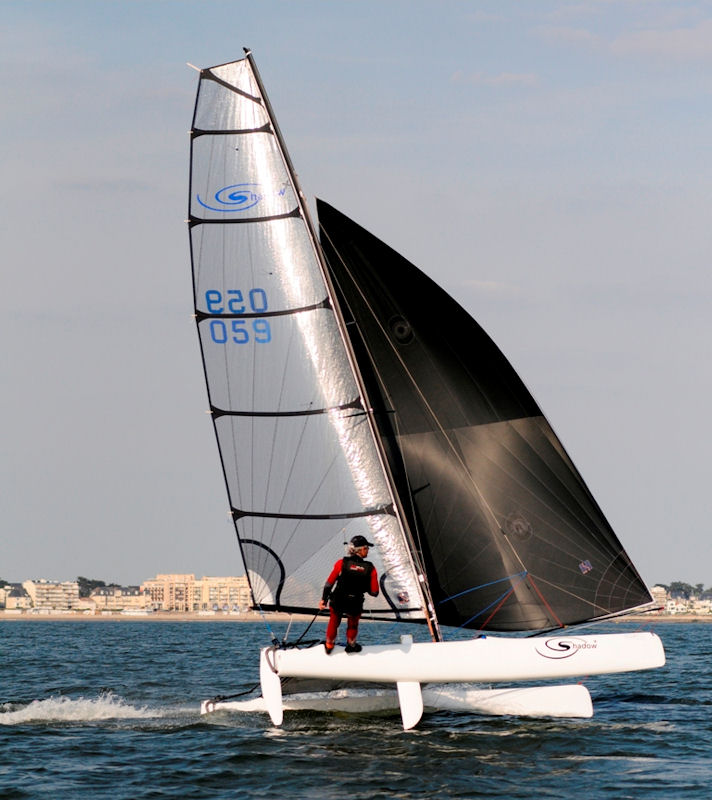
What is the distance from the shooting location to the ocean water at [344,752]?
1295cm

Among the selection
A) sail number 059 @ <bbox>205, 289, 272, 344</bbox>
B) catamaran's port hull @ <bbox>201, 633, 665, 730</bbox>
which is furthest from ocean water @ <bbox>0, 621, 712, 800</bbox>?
sail number 059 @ <bbox>205, 289, 272, 344</bbox>

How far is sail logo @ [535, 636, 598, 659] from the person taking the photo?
1548 centimetres

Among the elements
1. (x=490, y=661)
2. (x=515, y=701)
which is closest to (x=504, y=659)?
(x=490, y=661)

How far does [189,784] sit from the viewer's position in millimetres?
13234

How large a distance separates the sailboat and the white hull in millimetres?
965

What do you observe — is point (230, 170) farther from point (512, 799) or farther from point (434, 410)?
point (512, 799)

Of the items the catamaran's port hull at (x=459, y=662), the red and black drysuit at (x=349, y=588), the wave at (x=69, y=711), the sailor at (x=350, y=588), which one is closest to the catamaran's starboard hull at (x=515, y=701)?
the catamaran's port hull at (x=459, y=662)

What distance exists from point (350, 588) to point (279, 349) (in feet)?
11.3

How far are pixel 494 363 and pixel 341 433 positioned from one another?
7.91 ft

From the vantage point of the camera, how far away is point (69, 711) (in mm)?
18609

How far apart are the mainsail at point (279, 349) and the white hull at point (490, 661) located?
1306mm

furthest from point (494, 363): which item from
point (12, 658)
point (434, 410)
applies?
point (12, 658)

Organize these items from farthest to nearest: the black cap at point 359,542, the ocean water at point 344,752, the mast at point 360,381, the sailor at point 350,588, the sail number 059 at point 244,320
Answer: the sail number 059 at point 244,320 → the mast at point 360,381 → the black cap at point 359,542 → the sailor at point 350,588 → the ocean water at point 344,752

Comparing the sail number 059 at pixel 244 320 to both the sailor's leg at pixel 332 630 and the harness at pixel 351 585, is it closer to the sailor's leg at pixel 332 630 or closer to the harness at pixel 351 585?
the harness at pixel 351 585
